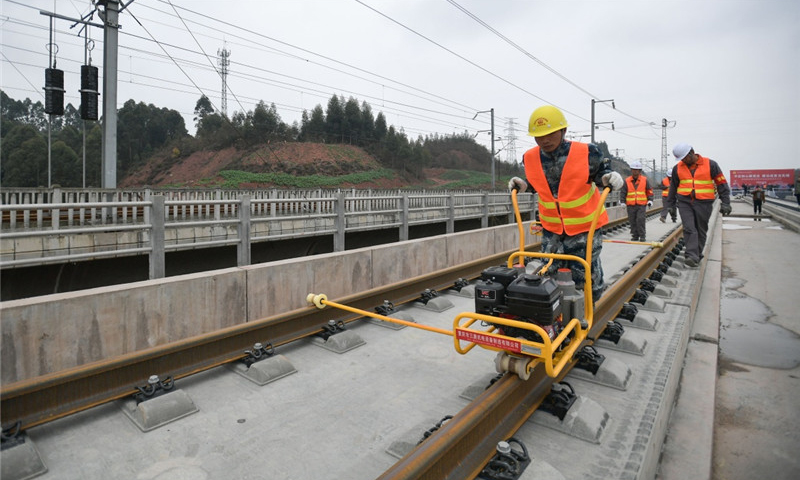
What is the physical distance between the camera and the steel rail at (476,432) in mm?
2225

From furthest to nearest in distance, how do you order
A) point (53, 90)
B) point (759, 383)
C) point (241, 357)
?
1. point (53, 90)
2. point (759, 383)
3. point (241, 357)

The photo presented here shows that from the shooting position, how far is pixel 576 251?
4.28m

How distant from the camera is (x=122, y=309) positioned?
157 inches

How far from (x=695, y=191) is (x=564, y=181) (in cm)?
666

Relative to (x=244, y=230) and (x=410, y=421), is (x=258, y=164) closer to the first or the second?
(x=244, y=230)

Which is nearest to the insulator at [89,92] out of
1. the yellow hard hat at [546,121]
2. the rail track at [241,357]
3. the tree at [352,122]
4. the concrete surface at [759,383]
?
the rail track at [241,357]

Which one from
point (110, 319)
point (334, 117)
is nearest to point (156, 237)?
point (110, 319)

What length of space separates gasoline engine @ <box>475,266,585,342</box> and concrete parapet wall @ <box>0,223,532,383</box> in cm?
293

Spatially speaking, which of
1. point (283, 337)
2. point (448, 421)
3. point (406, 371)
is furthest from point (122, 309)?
point (448, 421)

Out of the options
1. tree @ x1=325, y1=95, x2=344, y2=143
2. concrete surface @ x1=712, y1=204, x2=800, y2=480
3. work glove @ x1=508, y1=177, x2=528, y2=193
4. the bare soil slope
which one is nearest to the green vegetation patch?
the bare soil slope

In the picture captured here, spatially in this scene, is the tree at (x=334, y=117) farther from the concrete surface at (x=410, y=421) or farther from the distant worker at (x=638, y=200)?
the concrete surface at (x=410, y=421)

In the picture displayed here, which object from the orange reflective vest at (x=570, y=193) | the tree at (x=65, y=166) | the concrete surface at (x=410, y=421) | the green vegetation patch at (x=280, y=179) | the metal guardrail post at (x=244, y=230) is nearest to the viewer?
the concrete surface at (x=410, y=421)

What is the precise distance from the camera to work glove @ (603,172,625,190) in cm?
356

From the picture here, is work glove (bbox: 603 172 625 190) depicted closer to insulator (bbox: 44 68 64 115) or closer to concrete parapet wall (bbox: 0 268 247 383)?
concrete parapet wall (bbox: 0 268 247 383)
